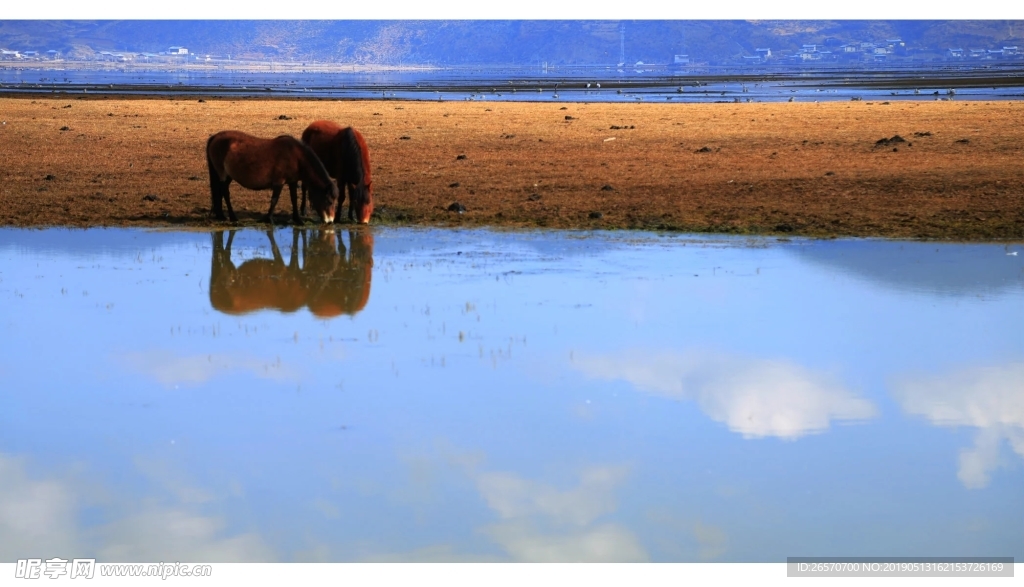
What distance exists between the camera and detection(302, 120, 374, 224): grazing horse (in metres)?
15.9

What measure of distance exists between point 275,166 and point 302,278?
310 centimetres

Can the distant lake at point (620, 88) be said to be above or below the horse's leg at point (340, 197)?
below

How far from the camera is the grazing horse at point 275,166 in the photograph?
1547cm

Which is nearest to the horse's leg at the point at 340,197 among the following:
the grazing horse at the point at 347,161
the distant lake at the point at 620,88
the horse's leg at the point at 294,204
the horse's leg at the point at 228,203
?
the grazing horse at the point at 347,161

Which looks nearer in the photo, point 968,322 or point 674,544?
point 674,544

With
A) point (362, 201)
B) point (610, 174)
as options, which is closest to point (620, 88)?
point (610, 174)

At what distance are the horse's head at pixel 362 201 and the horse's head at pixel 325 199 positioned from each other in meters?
0.32

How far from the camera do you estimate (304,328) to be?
35.0 ft

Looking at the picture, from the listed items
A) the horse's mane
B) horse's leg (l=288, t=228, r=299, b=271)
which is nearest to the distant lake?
the horse's mane

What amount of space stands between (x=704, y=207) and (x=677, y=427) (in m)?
9.65

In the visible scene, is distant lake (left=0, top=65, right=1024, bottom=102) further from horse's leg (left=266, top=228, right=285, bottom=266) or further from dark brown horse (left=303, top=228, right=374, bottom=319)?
dark brown horse (left=303, top=228, right=374, bottom=319)

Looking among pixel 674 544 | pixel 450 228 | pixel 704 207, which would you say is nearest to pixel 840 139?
pixel 704 207

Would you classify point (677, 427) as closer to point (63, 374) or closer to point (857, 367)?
point (857, 367)

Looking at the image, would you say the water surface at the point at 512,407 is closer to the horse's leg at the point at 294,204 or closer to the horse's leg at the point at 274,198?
the horse's leg at the point at 274,198
